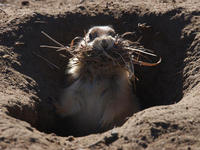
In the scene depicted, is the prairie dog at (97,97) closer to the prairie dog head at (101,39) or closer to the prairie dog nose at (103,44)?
the prairie dog head at (101,39)

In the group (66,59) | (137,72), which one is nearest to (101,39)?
(66,59)

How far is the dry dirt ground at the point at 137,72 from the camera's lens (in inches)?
137

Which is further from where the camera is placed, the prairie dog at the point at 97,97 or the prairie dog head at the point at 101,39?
the prairie dog at the point at 97,97

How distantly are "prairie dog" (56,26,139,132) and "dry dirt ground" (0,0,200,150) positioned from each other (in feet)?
0.93

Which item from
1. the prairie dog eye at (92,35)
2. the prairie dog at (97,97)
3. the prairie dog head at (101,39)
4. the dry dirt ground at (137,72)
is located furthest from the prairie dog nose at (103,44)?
the dry dirt ground at (137,72)

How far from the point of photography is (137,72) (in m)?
6.89

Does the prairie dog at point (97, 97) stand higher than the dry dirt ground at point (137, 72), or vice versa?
the dry dirt ground at point (137, 72)

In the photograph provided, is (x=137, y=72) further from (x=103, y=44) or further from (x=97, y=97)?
(x=103, y=44)

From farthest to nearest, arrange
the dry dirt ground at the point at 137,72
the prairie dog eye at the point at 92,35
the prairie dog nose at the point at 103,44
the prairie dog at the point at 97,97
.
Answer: the prairie dog eye at the point at 92,35
the prairie dog at the point at 97,97
the prairie dog nose at the point at 103,44
the dry dirt ground at the point at 137,72

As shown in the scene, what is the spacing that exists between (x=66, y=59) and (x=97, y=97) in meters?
1.44

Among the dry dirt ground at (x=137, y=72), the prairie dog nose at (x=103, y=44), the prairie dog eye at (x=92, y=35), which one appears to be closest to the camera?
the dry dirt ground at (x=137, y=72)

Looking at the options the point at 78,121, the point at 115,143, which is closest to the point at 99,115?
the point at 78,121

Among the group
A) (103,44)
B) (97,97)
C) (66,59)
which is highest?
(103,44)

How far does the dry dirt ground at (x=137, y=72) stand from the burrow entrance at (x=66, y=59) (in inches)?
0.7
